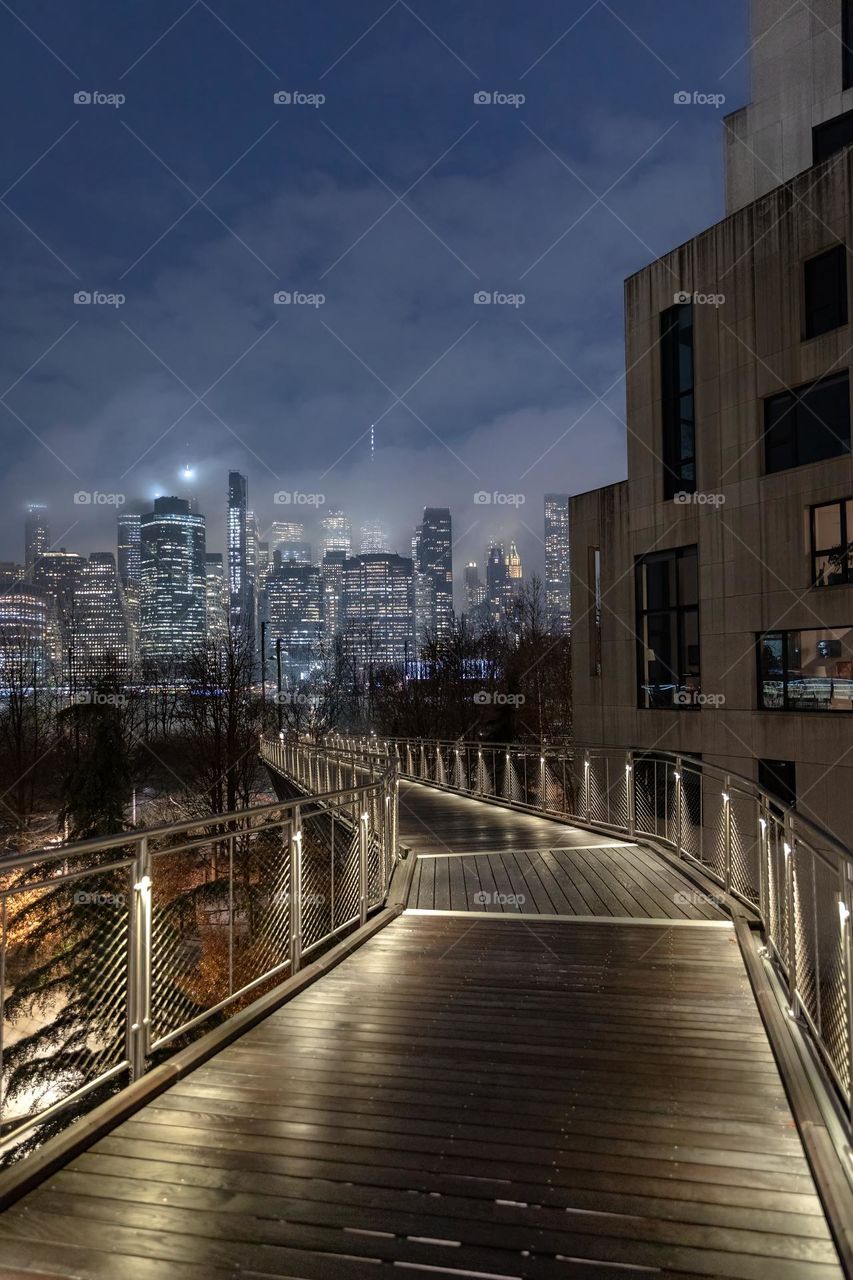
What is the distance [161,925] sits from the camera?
17.2ft

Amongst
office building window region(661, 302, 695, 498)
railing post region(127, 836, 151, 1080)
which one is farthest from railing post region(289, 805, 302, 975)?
office building window region(661, 302, 695, 498)

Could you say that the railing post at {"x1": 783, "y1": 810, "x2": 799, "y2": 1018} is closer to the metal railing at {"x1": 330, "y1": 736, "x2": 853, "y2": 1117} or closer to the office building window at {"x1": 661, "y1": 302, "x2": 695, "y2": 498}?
the metal railing at {"x1": 330, "y1": 736, "x2": 853, "y2": 1117}

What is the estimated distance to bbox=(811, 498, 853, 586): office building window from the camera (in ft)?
52.6

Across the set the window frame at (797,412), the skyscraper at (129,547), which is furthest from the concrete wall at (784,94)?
the skyscraper at (129,547)

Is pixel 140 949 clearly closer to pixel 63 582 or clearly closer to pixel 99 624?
pixel 63 582

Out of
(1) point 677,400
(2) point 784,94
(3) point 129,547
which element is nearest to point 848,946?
(1) point 677,400

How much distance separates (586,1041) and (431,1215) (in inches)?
74.3

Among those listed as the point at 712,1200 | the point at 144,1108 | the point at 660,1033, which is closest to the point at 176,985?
the point at 144,1108

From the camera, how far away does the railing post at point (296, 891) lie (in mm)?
5926

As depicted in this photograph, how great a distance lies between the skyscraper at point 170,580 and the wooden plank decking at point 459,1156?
62195 mm

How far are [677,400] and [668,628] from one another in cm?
512

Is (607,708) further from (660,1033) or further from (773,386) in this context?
(660,1033)

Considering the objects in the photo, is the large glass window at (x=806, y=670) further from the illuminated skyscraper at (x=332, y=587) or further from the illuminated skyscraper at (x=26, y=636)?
the illuminated skyscraper at (x=332, y=587)

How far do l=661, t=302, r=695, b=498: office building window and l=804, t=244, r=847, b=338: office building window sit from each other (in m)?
3.00
